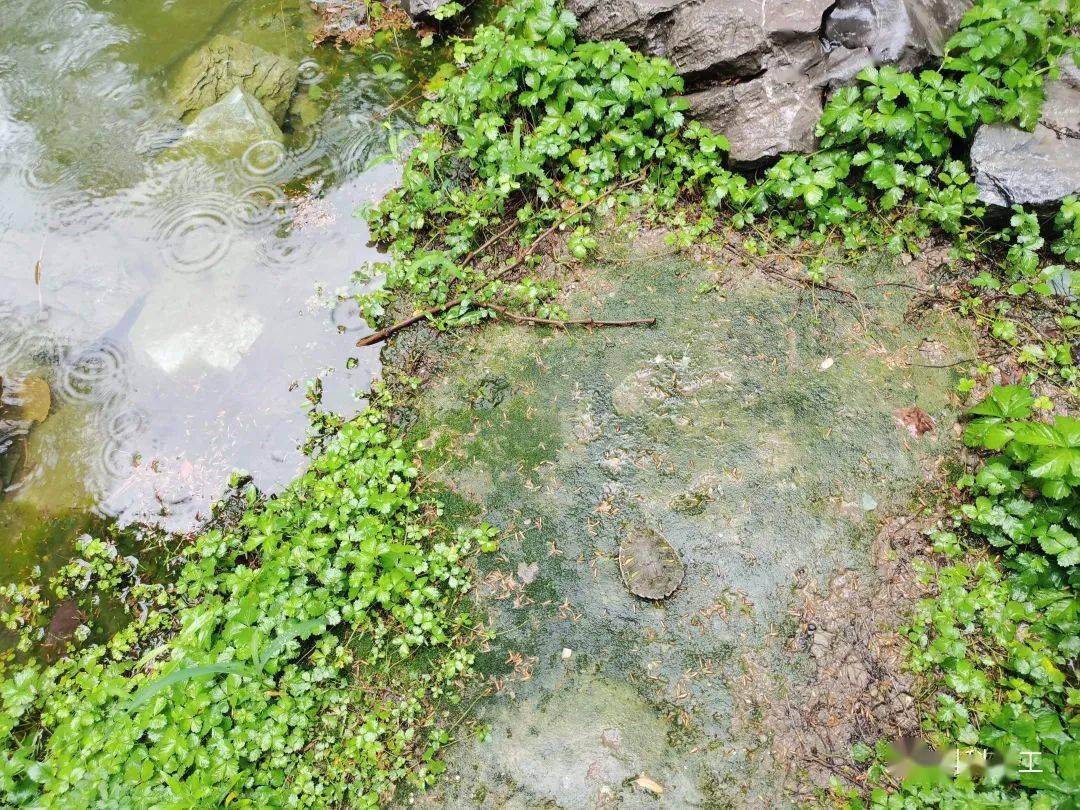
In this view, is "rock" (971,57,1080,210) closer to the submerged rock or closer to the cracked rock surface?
the cracked rock surface

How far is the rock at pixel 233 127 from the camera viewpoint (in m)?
5.75

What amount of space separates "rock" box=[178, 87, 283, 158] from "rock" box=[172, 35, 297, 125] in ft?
0.66

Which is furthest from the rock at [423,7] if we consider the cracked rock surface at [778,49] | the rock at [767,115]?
the rock at [767,115]

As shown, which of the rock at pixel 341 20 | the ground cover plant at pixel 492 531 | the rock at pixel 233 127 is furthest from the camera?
the rock at pixel 341 20

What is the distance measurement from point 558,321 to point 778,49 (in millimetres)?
2557

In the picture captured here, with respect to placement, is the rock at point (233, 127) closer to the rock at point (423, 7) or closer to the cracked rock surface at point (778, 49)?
the rock at point (423, 7)

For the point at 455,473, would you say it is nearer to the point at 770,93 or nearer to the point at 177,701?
the point at 177,701

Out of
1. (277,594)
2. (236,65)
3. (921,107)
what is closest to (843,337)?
(921,107)

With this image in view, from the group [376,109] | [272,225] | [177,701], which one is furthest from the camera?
[376,109]

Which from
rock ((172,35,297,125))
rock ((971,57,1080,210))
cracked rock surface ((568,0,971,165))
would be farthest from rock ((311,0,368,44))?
rock ((971,57,1080,210))

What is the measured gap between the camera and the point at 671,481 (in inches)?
149

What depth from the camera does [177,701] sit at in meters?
3.36

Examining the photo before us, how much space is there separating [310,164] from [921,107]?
4934 mm

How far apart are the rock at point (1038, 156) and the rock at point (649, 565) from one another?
3275 mm
